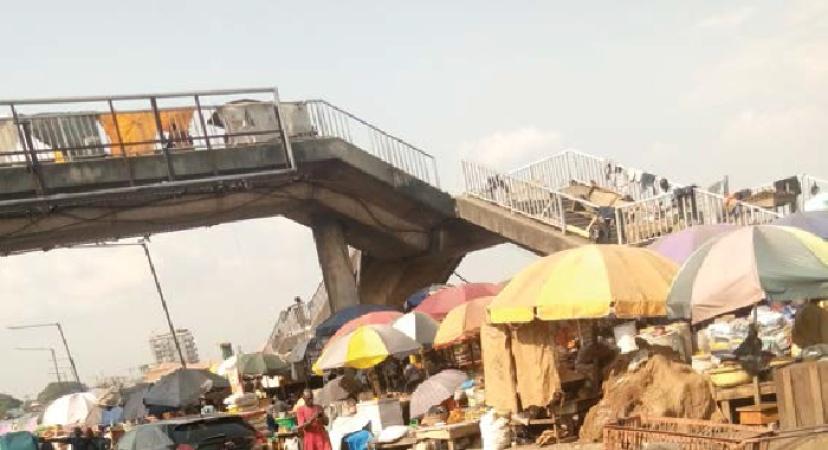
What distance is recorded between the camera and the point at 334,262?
26578mm

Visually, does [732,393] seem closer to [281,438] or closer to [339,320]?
[281,438]

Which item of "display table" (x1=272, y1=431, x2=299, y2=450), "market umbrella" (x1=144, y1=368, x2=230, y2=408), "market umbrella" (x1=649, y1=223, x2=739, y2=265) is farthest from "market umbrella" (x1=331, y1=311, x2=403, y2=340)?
"market umbrella" (x1=649, y1=223, x2=739, y2=265)

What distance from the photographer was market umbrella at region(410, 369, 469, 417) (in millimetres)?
13289

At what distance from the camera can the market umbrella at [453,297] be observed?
60.3 feet

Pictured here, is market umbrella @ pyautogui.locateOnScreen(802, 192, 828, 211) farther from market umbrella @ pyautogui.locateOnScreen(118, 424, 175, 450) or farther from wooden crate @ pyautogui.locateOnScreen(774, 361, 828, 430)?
market umbrella @ pyautogui.locateOnScreen(118, 424, 175, 450)

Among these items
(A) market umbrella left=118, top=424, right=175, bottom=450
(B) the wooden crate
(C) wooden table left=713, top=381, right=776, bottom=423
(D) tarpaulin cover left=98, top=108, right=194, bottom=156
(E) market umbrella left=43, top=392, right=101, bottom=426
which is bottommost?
(E) market umbrella left=43, top=392, right=101, bottom=426

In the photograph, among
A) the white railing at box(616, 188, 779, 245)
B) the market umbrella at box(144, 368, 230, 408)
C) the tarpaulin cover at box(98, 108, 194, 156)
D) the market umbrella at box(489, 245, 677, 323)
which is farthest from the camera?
the tarpaulin cover at box(98, 108, 194, 156)

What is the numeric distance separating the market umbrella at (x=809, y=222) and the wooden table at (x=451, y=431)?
5582mm

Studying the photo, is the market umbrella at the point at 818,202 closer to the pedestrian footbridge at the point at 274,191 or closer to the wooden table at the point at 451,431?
the pedestrian footbridge at the point at 274,191

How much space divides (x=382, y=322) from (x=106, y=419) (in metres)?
12.4

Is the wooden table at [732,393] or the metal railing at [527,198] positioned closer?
the wooden table at [732,393]

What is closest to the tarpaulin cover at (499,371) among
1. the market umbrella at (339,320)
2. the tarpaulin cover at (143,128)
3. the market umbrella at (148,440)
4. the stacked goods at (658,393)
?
the stacked goods at (658,393)

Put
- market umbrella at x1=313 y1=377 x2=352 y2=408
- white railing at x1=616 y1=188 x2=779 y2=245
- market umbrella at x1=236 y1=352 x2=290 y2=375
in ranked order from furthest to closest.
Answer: market umbrella at x1=236 y1=352 x2=290 y2=375, market umbrella at x1=313 y1=377 x2=352 y2=408, white railing at x1=616 y1=188 x2=779 y2=245

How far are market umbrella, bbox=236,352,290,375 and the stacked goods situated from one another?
50.5 ft
